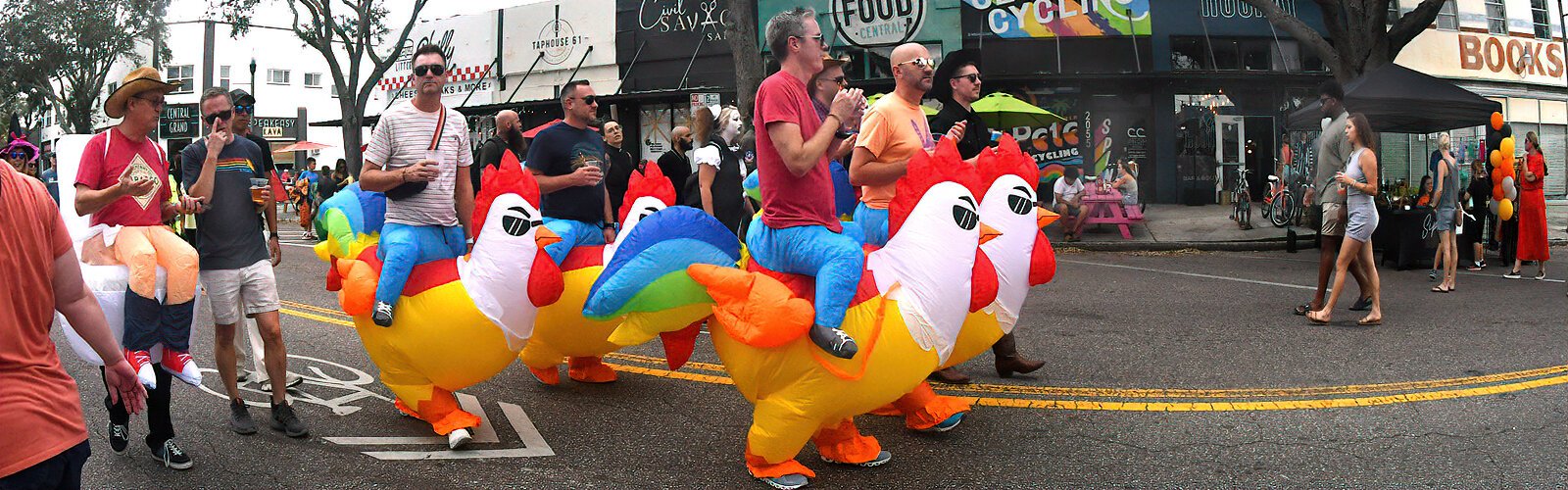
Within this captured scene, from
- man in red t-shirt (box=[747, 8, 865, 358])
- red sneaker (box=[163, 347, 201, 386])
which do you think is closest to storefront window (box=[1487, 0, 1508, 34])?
man in red t-shirt (box=[747, 8, 865, 358])

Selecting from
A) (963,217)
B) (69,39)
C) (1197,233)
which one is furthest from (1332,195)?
(69,39)

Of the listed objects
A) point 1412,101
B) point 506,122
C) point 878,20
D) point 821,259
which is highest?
point 878,20

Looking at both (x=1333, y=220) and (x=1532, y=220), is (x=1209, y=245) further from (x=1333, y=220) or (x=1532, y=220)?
(x=1333, y=220)

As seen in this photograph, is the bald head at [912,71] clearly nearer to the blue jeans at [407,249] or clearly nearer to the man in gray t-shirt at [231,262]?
the blue jeans at [407,249]

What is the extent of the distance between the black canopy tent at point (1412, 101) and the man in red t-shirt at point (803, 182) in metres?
10.5

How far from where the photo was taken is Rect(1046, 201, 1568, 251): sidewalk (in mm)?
15016

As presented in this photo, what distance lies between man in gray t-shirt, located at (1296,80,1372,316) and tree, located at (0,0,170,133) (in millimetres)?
33266

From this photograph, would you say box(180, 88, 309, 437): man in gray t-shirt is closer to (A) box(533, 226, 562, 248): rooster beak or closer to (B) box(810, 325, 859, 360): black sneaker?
(A) box(533, 226, 562, 248): rooster beak

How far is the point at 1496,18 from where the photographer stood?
24.4 m

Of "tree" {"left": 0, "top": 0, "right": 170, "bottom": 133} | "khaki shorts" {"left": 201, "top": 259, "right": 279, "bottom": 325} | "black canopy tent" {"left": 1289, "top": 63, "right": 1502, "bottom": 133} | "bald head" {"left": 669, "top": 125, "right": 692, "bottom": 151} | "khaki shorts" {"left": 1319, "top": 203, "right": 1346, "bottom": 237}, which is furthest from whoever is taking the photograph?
"tree" {"left": 0, "top": 0, "right": 170, "bottom": 133}

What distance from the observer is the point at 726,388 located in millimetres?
5781

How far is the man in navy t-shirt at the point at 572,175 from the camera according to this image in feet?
17.8

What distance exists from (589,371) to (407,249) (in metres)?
1.66

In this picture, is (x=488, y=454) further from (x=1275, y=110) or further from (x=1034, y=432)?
(x=1275, y=110)
